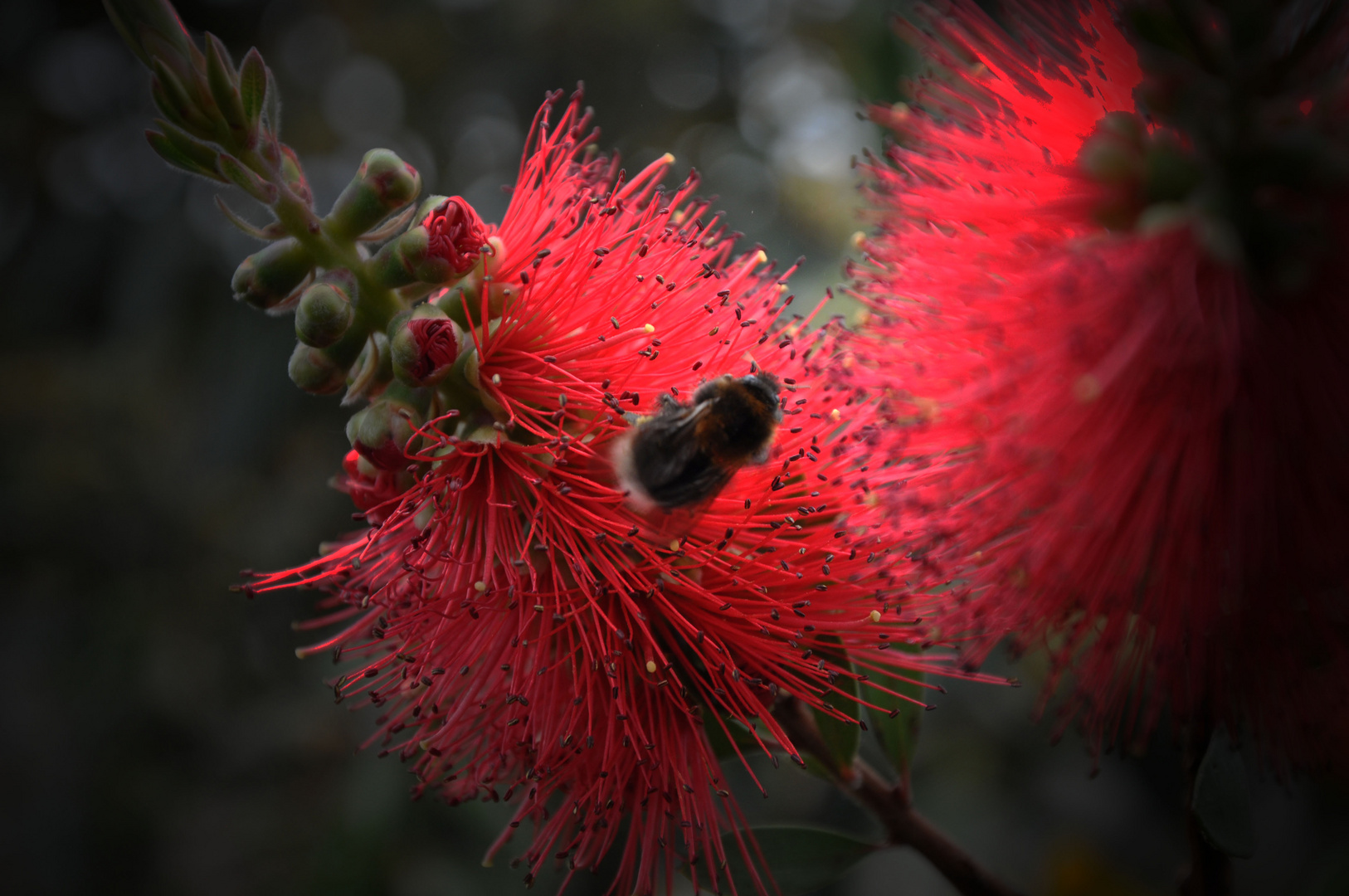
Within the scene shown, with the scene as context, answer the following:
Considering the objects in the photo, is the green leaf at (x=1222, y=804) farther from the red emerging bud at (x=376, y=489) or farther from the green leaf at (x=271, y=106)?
the green leaf at (x=271, y=106)

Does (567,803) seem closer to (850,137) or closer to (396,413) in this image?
(396,413)

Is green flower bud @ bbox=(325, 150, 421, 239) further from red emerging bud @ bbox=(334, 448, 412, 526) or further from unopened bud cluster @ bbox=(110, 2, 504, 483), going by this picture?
red emerging bud @ bbox=(334, 448, 412, 526)

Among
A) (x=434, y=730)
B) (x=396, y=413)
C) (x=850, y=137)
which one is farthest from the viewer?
(x=850, y=137)

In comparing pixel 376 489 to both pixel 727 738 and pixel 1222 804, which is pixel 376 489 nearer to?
pixel 727 738

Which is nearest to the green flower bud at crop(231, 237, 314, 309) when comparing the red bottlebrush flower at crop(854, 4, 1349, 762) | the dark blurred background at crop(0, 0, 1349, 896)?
the red bottlebrush flower at crop(854, 4, 1349, 762)

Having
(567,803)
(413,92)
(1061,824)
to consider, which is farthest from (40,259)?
(1061,824)

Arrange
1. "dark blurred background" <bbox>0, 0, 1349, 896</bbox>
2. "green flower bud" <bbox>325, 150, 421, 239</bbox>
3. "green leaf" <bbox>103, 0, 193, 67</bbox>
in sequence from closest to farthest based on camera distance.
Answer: "green leaf" <bbox>103, 0, 193, 67</bbox> < "green flower bud" <bbox>325, 150, 421, 239</bbox> < "dark blurred background" <bbox>0, 0, 1349, 896</bbox>

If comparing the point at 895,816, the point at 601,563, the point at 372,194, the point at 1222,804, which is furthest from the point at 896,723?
the point at 372,194
